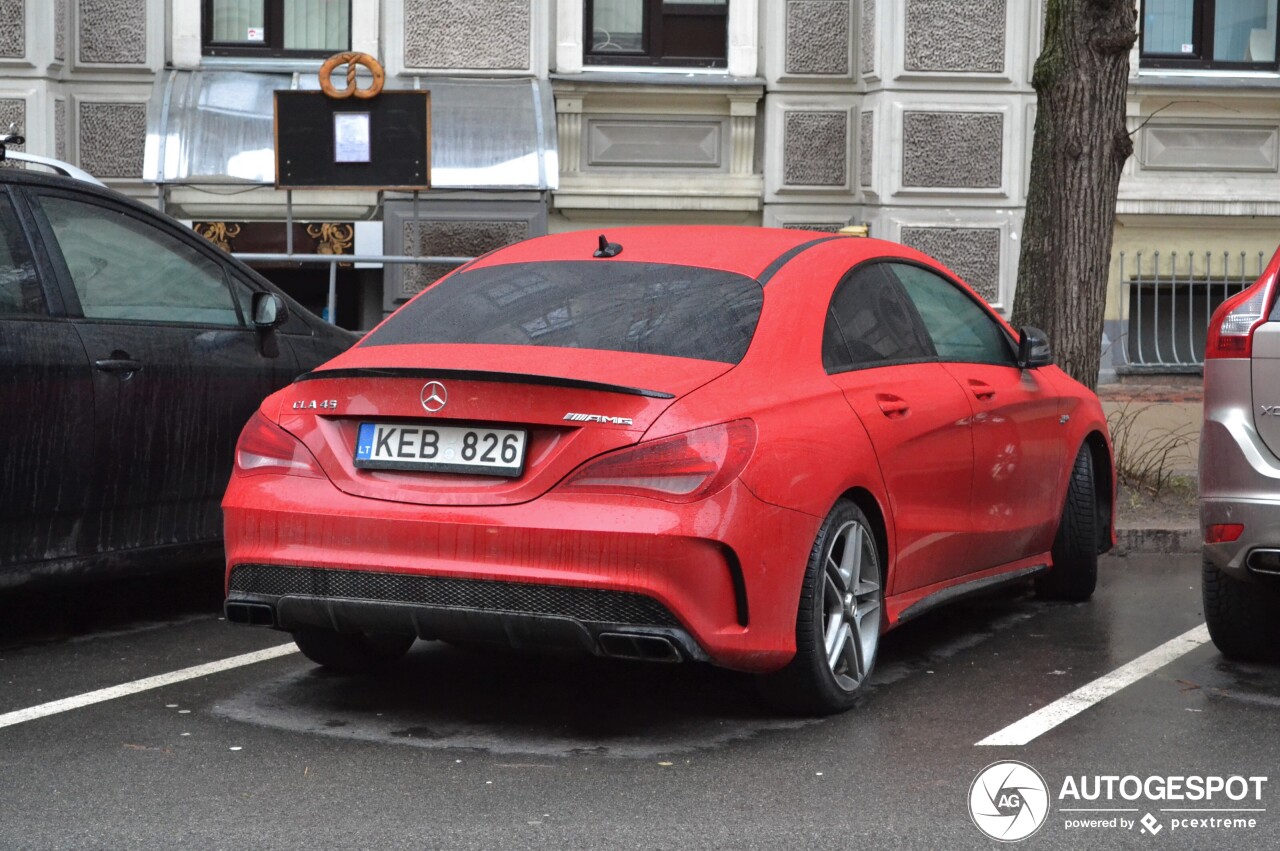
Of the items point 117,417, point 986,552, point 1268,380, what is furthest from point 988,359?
point 117,417

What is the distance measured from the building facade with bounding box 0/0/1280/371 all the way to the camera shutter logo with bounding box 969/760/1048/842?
8985 millimetres

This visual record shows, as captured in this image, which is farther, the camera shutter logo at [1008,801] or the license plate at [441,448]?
the license plate at [441,448]

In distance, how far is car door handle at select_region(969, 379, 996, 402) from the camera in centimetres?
606

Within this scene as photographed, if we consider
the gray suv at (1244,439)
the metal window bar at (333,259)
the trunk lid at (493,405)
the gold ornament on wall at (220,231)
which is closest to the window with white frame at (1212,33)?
the metal window bar at (333,259)

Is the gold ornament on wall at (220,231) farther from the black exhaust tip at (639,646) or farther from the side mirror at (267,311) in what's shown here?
the black exhaust tip at (639,646)

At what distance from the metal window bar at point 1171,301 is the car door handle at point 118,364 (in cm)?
978

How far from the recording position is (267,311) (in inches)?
256

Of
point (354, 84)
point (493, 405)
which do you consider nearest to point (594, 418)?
point (493, 405)

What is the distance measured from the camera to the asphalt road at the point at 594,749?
402 centimetres

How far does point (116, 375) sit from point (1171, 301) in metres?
10.4

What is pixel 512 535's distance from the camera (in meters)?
4.53

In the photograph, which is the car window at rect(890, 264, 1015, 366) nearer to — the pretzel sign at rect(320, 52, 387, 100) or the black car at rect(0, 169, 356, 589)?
the black car at rect(0, 169, 356, 589)

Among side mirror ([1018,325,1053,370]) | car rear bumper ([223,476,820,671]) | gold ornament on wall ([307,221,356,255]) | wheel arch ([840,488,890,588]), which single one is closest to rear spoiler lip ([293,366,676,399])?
car rear bumper ([223,476,820,671])

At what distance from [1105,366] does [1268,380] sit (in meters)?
8.80
